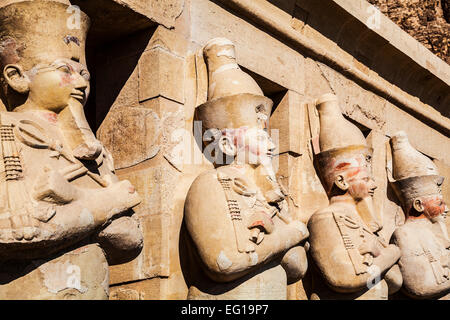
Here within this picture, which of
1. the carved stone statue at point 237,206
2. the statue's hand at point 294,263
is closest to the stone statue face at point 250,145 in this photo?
the carved stone statue at point 237,206

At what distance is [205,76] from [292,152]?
3.87 ft

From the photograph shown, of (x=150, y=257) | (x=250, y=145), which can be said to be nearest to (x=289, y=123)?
(x=250, y=145)

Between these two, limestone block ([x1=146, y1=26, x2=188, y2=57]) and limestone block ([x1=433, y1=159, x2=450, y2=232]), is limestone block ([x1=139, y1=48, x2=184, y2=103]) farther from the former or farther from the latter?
limestone block ([x1=433, y1=159, x2=450, y2=232])

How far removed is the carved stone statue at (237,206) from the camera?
14.4 ft

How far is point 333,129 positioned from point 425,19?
509 centimetres

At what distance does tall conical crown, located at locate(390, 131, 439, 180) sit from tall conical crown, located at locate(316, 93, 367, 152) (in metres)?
0.97

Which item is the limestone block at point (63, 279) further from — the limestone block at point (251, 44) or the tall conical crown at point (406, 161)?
the tall conical crown at point (406, 161)

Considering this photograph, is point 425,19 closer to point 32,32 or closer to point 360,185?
point 360,185

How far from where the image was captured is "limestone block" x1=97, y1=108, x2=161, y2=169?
478 cm

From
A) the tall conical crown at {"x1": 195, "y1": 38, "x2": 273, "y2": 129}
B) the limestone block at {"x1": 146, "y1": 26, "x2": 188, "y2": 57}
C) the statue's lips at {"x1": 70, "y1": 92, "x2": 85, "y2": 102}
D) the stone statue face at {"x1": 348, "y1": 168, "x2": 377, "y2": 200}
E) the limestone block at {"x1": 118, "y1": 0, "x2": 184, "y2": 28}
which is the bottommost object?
the stone statue face at {"x1": 348, "y1": 168, "x2": 377, "y2": 200}

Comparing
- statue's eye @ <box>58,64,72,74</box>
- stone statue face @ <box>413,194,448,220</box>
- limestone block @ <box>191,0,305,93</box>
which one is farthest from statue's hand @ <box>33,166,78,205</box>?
stone statue face @ <box>413,194,448,220</box>

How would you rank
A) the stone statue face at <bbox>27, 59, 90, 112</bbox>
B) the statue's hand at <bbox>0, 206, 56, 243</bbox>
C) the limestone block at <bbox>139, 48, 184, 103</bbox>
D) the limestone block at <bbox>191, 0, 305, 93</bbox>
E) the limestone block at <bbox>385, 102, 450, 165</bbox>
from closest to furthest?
the statue's hand at <bbox>0, 206, 56, 243</bbox> < the stone statue face at <bbox>27, 59, 90, 112</bbox> < the limestone block at <bbox>139, 48, 184, 103</bbox> < the limestone block at <bbox>191, 0, 305, 93</bbox> < the limestone block at <bbox>385, 102, 450, 165</bbox>

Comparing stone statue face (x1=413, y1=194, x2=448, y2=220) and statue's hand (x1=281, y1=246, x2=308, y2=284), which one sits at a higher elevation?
stone statue face (x1=413, y1=194, x2=448, y2=220)

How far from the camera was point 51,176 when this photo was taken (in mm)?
3703
